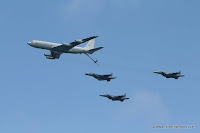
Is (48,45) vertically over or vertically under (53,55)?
over

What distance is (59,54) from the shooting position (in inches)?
6634

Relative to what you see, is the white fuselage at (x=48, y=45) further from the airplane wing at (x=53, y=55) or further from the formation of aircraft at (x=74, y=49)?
the airplane wing at (x=53, y=55)

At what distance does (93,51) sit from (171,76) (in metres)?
35.5

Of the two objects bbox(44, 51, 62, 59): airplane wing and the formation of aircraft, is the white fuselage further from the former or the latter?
bbox(44, 51, 62, 59): airplane wing

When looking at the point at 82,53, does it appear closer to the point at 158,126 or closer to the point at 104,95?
the point at 104,95

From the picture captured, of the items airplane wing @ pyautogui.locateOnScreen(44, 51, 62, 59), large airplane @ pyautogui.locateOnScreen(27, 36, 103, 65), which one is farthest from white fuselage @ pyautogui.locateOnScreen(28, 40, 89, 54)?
airplane wing @ pyautogui.locateOnScreen(44, 51, 62, 59)

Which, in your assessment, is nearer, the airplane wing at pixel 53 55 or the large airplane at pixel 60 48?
the large airplane at pixel 60 48

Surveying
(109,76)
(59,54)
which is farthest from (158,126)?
(59,54)

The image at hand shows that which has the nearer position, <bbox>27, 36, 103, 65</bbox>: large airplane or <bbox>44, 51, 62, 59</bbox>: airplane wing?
<bbox>27, 36, 103, 65</bbox>: large airplane

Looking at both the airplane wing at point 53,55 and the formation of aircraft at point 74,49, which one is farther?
the airplane wing at point 53,55

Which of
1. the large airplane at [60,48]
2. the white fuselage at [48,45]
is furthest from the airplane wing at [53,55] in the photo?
the white fuselage at [48,45]

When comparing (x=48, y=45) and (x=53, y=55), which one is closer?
(x=48, y=45)

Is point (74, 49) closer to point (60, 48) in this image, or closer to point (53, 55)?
point (60, 48)

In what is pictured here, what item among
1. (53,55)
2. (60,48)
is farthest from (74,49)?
(53,55)
